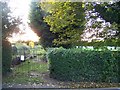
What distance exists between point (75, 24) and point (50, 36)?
567mm

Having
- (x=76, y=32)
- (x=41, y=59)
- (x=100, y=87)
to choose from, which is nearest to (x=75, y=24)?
(x=76, y=32)

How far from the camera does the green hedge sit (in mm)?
6203

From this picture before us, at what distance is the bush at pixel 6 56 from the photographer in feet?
19.9

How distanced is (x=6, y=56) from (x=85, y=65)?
1.64m

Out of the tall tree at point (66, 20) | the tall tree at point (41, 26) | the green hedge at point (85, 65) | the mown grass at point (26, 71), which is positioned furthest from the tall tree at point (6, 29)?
the green hedge at point (85, 65)

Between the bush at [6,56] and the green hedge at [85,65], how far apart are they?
82cm

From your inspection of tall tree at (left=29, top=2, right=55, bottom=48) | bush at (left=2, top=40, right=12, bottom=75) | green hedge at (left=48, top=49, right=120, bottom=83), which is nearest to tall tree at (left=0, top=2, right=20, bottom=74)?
bush at (left=2, top=40, right=12, bottom=75)

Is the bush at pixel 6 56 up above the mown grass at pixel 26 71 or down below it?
above

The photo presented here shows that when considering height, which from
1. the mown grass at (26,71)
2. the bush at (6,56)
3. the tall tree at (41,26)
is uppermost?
the tall tree at (41,26)

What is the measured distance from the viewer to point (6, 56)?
6.09 meters

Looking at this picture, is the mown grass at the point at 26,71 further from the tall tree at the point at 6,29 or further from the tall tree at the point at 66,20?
the tall tree at the point at 66,20

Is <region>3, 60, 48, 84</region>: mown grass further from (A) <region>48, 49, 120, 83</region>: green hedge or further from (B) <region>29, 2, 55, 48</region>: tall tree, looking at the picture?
(B) <region>29, 2, 55, 48</region>: tall tree

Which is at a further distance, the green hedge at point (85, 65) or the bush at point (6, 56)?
the green hedge at point (85, 65)

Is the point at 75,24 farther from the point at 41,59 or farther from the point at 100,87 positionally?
the point at 100,87
